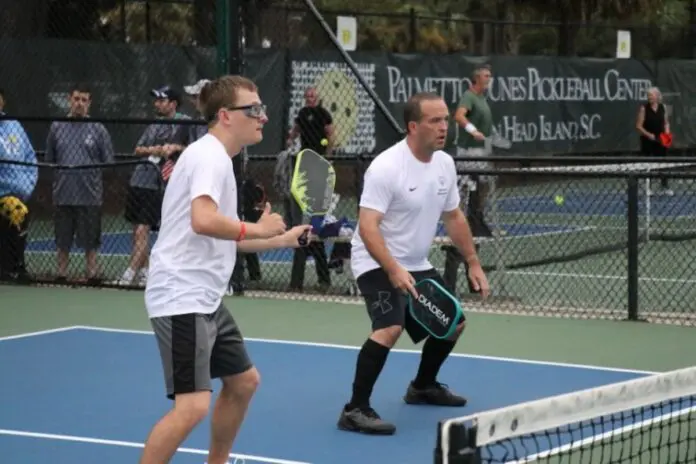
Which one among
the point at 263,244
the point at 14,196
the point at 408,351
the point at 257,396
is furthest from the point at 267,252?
the point at 263,244

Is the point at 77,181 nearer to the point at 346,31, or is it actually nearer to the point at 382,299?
the point at 382,299

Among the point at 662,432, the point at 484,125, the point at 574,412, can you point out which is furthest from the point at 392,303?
the point at 484,125

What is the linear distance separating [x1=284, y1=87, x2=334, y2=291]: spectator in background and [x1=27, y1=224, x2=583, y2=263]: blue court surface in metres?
1.64

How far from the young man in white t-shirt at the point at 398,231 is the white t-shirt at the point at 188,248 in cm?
167

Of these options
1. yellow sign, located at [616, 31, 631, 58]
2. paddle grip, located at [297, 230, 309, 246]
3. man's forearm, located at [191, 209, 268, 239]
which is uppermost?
yellow sign, located at [616, 31, 631, 58]

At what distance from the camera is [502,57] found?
76.8 feet

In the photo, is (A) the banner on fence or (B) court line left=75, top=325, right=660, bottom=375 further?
(A) the banner on fence

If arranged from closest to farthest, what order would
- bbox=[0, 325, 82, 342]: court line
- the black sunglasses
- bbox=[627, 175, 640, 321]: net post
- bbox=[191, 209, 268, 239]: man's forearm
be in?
1. bbox=[191, 209, 268, 239]: man's forearm
2. the black sunglasses
3. bbox=[0, 325, 82, 342]: court line
4. bbox=[627, 175, 640, 321]: net post

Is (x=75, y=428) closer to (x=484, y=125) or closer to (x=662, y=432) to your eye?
(x=662, y=432)

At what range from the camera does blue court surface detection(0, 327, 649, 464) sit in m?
7.25

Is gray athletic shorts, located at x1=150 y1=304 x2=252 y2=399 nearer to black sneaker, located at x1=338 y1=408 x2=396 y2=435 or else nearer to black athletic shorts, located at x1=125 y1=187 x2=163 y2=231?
black sneaker, located at x1=338 y1=408 x2=396 y2=435

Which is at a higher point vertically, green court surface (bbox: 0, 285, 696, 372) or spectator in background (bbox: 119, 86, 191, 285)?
spectator in background (bbox: 119, 86, 191, 285)

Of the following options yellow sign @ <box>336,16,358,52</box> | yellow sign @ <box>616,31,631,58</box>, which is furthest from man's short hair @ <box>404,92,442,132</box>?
yellow sign @ <box>616,31,631,58</box>

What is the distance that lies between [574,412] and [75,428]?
150 inches
